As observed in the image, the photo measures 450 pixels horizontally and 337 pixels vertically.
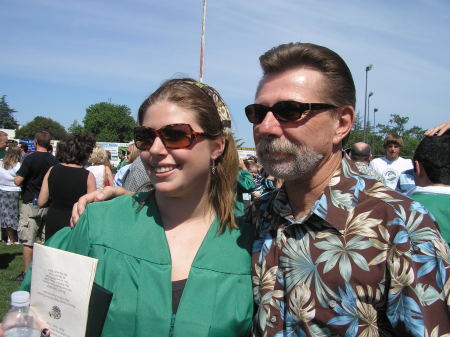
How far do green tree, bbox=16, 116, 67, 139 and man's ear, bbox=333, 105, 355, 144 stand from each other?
8196cm

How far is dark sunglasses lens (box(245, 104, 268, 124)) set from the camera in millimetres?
1873

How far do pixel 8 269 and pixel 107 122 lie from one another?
80178mm

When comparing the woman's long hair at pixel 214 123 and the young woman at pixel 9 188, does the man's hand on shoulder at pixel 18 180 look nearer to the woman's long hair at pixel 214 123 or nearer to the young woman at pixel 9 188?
the young woman at pixel 9 188

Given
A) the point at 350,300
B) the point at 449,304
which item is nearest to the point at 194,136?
the point at 350,300

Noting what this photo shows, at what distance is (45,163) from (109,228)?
526 cm

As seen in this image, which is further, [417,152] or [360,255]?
[417,152]

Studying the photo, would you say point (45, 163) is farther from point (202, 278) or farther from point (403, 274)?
point (403, 274)

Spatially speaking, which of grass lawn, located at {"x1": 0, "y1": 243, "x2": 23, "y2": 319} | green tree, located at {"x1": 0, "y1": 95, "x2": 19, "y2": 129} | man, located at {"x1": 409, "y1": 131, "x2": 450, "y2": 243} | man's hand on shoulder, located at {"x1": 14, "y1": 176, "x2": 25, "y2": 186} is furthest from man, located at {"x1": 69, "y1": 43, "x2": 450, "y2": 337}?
green tree, located at {"x1": 0, "y1": 95, "x2": 19, "y2": 129}

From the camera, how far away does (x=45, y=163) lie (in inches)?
261

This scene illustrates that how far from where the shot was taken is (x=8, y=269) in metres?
7.12

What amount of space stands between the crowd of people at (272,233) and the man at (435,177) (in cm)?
126

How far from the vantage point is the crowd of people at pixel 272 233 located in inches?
61.2

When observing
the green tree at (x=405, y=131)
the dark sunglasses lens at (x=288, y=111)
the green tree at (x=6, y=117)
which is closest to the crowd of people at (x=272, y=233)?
the dark sunglasses lens at (x=288, y=111)

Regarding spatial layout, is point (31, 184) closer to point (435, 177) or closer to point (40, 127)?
point (435, 177)
